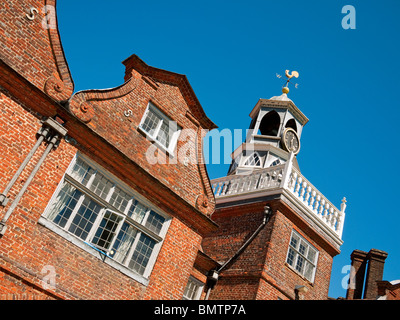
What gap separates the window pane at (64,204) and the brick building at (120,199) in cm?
4

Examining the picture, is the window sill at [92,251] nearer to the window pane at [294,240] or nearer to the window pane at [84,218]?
the window pane at [84,218]

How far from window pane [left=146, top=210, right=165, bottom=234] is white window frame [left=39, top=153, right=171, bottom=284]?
0.08 meters

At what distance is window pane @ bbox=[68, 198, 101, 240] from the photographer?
41.2 ft

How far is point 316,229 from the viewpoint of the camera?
20.2 m

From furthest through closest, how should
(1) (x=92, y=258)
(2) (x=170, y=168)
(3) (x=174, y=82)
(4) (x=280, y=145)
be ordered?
(4) (x=280, y=145) < (3) (x=174, y=82) < (2) (x=170, y=168) < (1) (x=92, y=258)

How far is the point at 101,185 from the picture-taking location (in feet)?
44.0

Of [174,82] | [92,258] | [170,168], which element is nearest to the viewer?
[92,258]

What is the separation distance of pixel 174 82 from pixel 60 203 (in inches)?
272

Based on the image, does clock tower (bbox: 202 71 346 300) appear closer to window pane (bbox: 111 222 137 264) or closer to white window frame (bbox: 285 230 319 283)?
white window frame (bbox: 285 230 319 283)

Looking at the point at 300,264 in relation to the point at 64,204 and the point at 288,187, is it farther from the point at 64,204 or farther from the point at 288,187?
the point at 64,204

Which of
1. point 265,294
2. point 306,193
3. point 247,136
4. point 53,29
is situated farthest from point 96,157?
point 247,136

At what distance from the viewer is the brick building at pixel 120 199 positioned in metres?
11.5

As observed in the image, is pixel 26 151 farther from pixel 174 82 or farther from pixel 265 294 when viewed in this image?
pixel 265 294

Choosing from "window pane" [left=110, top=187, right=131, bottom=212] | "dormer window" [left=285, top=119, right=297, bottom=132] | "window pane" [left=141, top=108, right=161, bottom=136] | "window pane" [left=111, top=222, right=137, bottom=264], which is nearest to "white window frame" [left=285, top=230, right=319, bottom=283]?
"window pane" [left=111, top=222, right=137, bottom=264]
